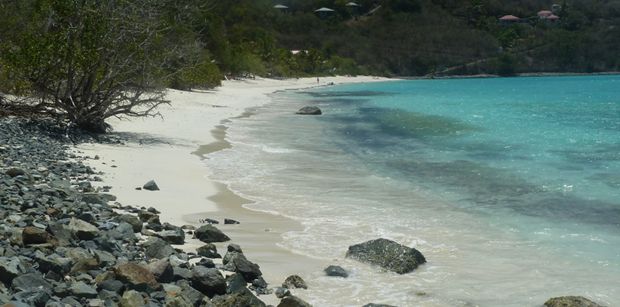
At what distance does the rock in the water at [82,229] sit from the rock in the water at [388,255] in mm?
2711

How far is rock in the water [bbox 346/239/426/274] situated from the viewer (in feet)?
24.5

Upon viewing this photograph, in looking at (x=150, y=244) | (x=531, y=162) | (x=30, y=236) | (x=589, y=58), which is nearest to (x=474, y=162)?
(x=531, y=162)

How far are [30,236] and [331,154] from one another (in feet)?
41.3

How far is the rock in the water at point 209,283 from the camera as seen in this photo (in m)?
6.09

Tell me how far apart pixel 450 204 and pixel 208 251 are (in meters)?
5.53

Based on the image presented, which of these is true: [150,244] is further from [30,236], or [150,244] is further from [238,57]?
[238,57]

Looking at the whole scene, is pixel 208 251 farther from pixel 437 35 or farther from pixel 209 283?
pixel 437 35

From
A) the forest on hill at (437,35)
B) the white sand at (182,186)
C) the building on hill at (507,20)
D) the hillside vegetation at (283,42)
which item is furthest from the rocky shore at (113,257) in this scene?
the building on hill at (507,20)

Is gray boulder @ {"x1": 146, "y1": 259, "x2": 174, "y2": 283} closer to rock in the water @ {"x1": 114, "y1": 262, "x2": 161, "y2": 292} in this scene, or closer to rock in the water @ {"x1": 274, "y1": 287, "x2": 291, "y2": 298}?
rock in the water @ {"x1": 114, "y1": 262, "x2": 161, "y2": 292}

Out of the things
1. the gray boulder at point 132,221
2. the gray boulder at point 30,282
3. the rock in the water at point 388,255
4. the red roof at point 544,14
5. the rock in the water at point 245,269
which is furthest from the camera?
the red roof at point 544,14

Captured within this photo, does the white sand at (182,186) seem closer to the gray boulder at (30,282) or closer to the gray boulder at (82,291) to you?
the gray boulder at (82,291)

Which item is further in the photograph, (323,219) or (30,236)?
(323,219)

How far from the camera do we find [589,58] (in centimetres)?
14438

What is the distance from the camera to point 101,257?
20.3ft
